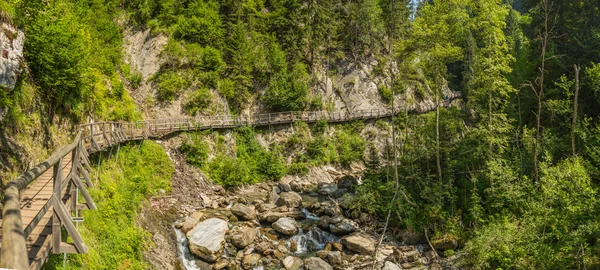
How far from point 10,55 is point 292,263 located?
12.9 meters

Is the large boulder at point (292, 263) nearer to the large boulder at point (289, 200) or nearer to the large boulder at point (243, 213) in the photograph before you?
the large boulder at point (243, 213)

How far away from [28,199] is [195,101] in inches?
935

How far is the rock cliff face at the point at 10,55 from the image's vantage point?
28.4 feet

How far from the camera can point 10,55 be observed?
909 cm

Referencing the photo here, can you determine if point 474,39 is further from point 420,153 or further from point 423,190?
point 423,190

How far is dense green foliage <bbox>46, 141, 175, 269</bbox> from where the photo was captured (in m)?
9.77

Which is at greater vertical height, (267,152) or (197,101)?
(197,101)

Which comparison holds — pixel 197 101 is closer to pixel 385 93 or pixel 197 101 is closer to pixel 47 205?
Result: pixel 385 93

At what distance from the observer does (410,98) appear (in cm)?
4297

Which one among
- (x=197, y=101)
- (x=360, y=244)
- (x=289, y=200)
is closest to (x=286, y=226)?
(x=360, y=244)

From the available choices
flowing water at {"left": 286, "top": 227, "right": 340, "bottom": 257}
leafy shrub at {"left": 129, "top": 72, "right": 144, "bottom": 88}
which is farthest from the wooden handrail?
leafy shrub at {"left": 129, "top": 72, "right": 144, "bottom": 88}

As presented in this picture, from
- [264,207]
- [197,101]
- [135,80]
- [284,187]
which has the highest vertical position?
[135,80]

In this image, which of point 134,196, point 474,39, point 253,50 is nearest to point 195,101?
point 253,50

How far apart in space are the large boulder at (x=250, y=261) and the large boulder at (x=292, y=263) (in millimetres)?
1232
